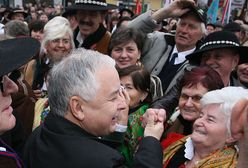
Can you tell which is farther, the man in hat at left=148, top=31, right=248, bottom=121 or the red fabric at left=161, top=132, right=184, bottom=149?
the man in hat at left=148, top=31, right=248, bottom=121

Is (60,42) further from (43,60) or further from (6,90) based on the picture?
(6,90)

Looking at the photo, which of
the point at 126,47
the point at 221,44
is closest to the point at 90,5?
the point at 126,47

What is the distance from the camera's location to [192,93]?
2223 millimetres

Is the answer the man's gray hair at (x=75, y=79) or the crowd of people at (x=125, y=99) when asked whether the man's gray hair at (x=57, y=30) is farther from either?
the man's gray hair at (x=75, y=79)

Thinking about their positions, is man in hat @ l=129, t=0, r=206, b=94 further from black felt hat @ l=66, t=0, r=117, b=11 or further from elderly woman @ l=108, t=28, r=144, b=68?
black felt hat @ l=66, t=0, r=117, b=11

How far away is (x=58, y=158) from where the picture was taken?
136 centimetres

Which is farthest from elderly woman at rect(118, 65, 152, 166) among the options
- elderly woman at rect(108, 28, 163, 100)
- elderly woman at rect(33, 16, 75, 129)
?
elderly woman at rect(33, 16, 75, 129)

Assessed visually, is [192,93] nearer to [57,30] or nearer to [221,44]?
[221,44]

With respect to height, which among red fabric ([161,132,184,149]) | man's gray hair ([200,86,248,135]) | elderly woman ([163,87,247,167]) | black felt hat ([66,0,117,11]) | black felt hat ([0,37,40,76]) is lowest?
red fabric ([161,132,184,149])

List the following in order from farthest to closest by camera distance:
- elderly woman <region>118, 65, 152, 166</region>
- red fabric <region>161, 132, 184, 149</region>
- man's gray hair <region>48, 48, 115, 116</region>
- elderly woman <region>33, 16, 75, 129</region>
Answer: elderly woman <region>33, 16, 75, 129</region> < elderly woman <region>118, 65, 152, 166</region> < red fabric <region>161, 132, 184, 149</region> < man's gray hair <region>48, 48, 115, 116</region>

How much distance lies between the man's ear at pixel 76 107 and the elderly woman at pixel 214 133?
77 centimetres

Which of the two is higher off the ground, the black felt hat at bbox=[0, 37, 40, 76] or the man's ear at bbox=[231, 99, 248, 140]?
the black felt hat at bbox=[0, 37, 40, 76]

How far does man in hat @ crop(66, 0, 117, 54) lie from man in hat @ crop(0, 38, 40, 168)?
1.84m

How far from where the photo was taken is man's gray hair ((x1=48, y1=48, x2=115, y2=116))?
1.42 meters
